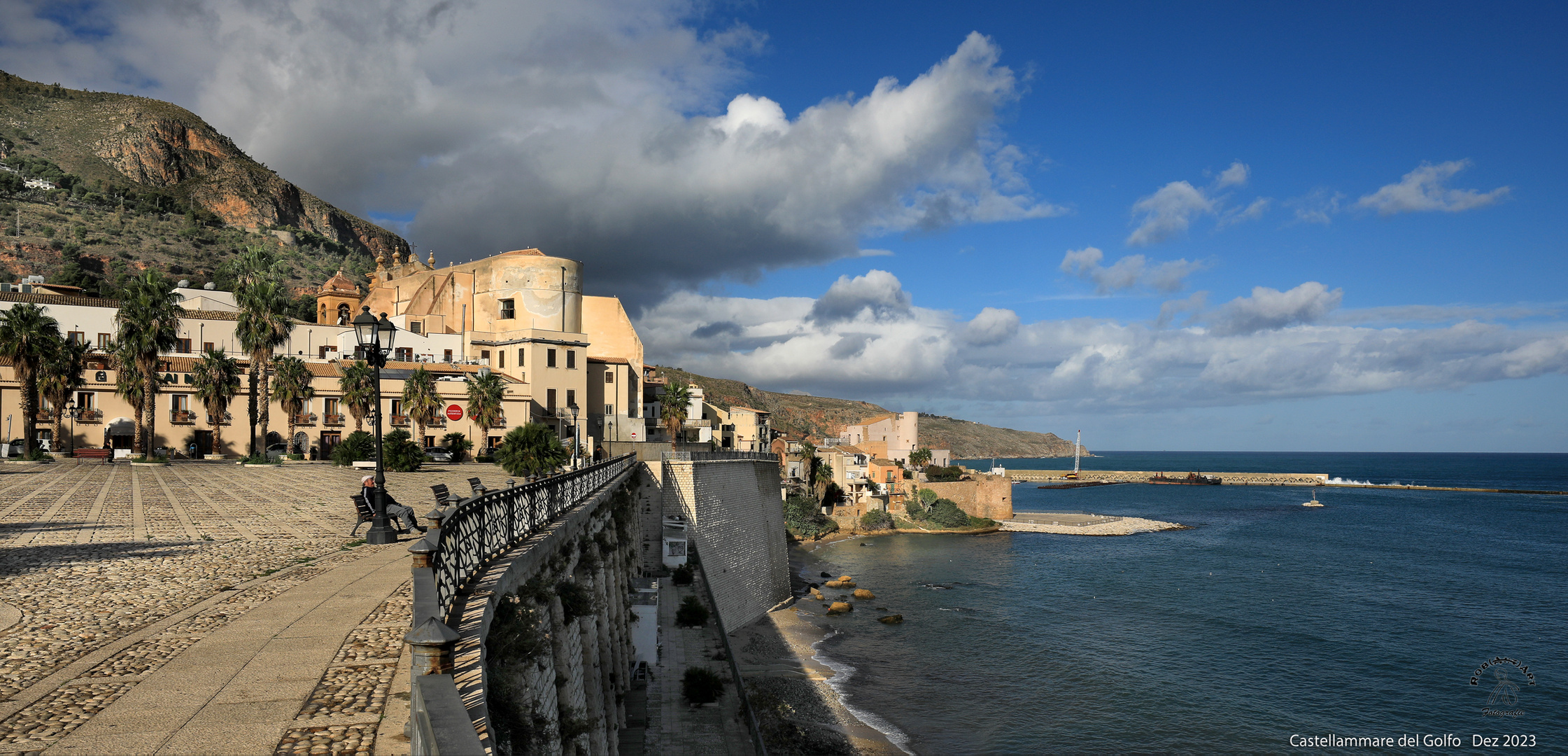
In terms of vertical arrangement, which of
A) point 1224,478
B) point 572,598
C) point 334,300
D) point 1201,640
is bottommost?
point 1224,478

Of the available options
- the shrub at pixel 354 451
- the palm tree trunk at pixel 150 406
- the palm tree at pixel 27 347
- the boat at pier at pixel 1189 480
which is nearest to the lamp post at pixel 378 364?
the shrub at pixel 354 451

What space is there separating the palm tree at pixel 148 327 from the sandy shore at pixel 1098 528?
62.4 meters

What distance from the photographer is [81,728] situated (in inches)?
207

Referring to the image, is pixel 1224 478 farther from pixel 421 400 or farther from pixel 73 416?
pixel 73 416

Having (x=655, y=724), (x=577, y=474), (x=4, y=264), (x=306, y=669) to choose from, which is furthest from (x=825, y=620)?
(x=4, y=264)

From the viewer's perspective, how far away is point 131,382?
42.4m

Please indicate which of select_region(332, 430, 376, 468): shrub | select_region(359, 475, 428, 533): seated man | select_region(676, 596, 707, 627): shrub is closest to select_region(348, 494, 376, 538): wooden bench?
select_region(359, 475, 428, 533): seated man

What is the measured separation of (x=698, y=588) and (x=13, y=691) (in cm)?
2282

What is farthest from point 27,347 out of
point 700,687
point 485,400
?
point 700,687

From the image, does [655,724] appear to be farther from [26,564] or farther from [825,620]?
[825,620]

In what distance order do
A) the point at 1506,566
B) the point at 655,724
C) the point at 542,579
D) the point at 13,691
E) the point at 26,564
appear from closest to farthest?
the point at 13,691 < the point at 542,579 < the point at 26,564 < the point at 655,724 < the point at 1506,566

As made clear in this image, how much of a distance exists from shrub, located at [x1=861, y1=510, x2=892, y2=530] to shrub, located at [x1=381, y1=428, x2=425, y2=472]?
4207 centimetres

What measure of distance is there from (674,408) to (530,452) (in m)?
34.4

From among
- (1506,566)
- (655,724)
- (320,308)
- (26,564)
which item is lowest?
(1506,566)
